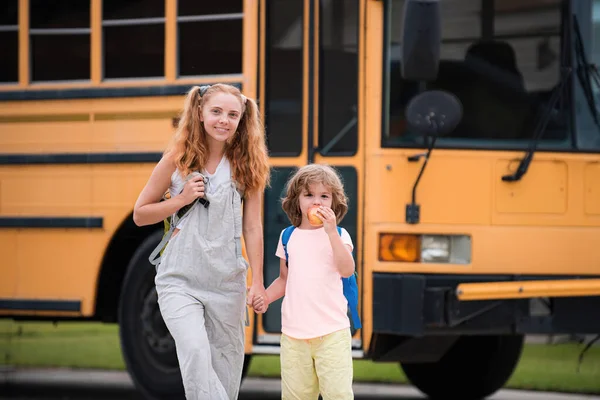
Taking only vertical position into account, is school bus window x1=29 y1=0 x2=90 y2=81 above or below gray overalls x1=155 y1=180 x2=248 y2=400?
above

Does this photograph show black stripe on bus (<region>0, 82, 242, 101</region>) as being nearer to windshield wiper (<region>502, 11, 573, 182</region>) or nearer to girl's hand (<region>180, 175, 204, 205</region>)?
windshield wiper (<region>502, 11, 573, 182</region>)

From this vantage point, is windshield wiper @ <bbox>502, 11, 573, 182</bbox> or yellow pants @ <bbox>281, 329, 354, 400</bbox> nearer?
yellow pants @ <bbox>281, 329, 354, 400</bbox>

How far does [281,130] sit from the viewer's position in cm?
699

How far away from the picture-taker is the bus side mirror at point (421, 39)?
615 centimetres

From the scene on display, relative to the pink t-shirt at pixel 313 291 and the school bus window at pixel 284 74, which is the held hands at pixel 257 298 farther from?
the school bus window at pixel 284 74

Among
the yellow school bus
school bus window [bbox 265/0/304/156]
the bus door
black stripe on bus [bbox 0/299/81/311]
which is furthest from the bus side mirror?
black stripe on bus [bbox 0/299/81/311]

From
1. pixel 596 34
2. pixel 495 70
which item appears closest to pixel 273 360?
pixel 495 70

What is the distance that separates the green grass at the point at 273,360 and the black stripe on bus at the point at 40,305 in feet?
9.30

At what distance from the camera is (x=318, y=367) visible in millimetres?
4578

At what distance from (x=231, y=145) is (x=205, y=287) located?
1.71ft

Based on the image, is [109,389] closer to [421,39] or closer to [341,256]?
[421,39]

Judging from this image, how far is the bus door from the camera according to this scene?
684cm

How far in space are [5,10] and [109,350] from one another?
5.64 m

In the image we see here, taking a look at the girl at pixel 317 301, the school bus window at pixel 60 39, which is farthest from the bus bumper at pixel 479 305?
the school bus window at pixel 60 39
